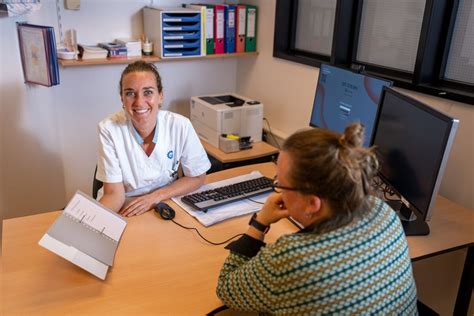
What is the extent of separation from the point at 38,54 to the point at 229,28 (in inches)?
52.4

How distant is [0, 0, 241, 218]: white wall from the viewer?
100 inches

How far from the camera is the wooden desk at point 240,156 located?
2.67 metres

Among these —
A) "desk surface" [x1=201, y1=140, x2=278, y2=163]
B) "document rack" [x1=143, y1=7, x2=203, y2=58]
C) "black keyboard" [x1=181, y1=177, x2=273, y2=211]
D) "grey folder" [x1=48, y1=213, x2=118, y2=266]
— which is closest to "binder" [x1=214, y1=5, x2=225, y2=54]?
"document rack" [x1=143, y1=7, x2=203, y2=58]

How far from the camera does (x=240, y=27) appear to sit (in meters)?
3.12

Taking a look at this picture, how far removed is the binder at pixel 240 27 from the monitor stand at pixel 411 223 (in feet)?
5.98

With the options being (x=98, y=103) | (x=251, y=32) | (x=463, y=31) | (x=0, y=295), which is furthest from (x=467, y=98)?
(x=98, y=103)

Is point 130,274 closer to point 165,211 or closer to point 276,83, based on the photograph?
point 165,211

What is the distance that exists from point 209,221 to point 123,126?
0.59 m

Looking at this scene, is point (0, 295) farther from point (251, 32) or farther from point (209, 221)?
point (251, 32)

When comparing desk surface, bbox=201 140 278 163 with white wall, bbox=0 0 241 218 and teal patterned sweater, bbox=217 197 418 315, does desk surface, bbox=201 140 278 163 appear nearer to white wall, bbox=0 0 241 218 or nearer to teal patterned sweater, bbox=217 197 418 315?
white wall, bbox=0 0 241 218

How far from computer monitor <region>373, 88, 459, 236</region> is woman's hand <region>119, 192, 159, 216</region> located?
96cm

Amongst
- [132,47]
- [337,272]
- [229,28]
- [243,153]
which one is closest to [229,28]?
[229,28]

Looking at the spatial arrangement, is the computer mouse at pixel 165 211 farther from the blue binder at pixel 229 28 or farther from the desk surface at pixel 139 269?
the blue binder at pixel 229 28

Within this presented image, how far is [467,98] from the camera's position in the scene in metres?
1.87
